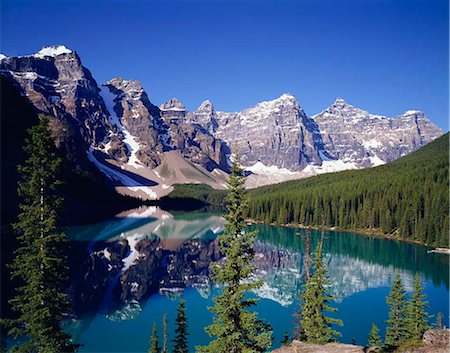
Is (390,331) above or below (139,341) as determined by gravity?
above

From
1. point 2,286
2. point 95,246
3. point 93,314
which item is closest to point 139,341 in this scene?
point 93,314

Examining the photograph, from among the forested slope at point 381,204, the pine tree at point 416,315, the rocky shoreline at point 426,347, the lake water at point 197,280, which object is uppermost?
the forested slope at point 381,204

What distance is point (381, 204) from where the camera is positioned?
122m

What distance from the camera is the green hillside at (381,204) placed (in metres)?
102

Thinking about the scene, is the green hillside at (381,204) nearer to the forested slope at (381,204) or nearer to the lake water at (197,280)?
the forested slope at (381,204)

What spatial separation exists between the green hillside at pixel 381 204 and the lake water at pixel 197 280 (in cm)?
893

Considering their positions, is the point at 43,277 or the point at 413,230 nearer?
the point at 43,277

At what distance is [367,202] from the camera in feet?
421

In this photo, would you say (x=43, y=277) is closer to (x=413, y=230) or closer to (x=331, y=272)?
(x=331, y=272)

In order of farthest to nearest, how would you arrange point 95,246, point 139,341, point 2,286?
1. point 95,246
2. point 2,286
3. point 139,341

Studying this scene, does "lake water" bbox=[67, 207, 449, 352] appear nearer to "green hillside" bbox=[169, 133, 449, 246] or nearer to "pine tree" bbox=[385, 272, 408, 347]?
"green hillside" bbox=[169, 133, 449, 246]

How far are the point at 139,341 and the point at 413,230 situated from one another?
299 feet

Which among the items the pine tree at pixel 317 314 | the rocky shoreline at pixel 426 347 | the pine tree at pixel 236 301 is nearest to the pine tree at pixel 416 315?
the pine tree at pixel 317 314

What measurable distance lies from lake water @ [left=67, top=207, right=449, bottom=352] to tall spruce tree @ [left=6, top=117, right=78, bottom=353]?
70.0 ft
